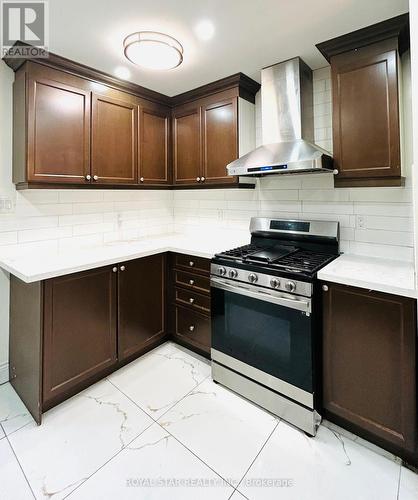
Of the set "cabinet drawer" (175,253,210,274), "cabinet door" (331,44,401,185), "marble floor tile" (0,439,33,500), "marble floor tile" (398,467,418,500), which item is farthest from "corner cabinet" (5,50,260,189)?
"marble floor tile" (398,467,418,500)

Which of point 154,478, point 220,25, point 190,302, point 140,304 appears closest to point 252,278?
point 190,302

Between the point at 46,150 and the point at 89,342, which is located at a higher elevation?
the point at 46,150

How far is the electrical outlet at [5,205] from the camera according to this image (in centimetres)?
211

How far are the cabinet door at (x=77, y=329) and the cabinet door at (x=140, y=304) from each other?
0.29 feet

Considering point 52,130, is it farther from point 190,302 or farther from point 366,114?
point 366,114

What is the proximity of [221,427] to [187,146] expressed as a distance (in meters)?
2.39

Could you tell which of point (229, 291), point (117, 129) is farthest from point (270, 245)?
point (117, 129)

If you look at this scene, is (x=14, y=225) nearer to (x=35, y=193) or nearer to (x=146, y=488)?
(x=35, y=193)

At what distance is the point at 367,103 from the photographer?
5.95 ft

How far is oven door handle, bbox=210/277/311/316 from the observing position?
5.64 ft

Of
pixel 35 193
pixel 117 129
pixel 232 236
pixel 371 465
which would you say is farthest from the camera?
pixel 232 236

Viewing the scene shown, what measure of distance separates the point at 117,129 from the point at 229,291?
1.67 m

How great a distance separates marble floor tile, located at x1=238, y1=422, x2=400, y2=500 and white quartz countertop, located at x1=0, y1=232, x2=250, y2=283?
1326mm

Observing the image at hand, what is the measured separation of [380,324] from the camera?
61.1 inches
